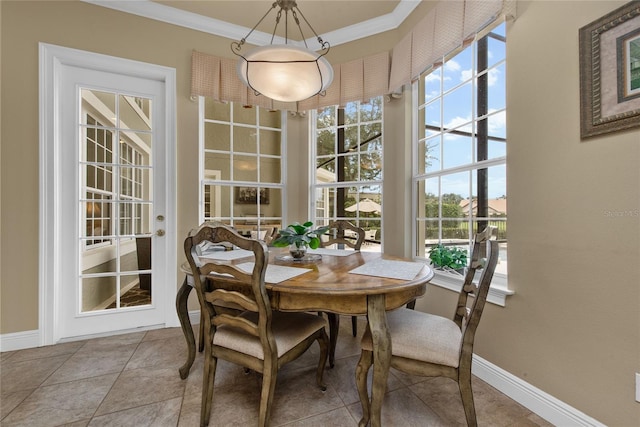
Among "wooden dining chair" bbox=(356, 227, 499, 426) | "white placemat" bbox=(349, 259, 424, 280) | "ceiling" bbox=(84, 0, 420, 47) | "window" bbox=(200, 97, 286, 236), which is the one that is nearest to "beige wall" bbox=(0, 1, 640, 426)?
"ceiling" bbox=(84, 0, 420, 47)

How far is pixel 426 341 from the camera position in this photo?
1.28 m

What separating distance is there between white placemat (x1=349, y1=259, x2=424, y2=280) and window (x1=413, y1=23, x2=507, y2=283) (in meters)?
0.68

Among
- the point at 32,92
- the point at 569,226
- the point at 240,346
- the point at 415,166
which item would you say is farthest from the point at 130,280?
the point at 569,226

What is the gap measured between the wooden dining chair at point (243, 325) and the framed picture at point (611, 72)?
64.1 inches

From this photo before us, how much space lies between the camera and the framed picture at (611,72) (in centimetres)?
113

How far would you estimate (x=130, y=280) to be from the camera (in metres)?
2.56

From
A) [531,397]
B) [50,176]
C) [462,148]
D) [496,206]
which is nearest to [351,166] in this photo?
[462,148]

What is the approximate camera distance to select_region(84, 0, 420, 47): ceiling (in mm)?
2467

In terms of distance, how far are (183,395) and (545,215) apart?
2.31 m

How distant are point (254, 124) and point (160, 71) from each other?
3.24ft

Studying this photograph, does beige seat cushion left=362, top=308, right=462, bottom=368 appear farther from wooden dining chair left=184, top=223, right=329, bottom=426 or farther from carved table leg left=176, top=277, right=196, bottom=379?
carved table leg left=176, top=277, right=196, bottom=379

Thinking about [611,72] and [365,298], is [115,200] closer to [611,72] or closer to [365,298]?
[365,298]

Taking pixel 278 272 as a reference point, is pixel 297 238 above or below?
above

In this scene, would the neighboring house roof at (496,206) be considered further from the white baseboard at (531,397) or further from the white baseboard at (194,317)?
the white baseboard at (194,317)
